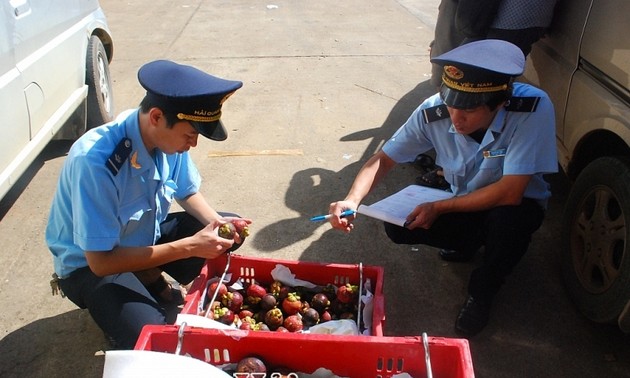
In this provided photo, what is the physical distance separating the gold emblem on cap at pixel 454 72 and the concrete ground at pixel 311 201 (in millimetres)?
1312

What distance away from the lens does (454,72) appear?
237 cm

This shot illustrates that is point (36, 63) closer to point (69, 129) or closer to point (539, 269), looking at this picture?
point (69, 129)

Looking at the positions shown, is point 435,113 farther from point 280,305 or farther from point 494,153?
point 280,305

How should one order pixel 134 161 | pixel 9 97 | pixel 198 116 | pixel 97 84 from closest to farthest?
1. pixel 198 116
2. pixel 134 161
3. pixel 9 97
4. pixel 97 84

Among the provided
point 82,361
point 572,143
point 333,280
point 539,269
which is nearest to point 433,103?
point 572,143

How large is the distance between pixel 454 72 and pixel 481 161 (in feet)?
2.08

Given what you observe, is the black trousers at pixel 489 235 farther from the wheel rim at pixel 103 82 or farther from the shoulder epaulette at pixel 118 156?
the wheel rim at pixel 103 82

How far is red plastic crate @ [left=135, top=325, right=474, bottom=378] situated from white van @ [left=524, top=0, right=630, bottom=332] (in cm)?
110

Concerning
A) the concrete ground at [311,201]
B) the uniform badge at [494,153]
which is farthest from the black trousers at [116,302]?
the uniform badge at [494,153]

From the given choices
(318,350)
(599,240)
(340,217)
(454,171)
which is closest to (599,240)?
(599,240)

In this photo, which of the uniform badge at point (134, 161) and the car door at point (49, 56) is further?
the car door at point (49, 56)

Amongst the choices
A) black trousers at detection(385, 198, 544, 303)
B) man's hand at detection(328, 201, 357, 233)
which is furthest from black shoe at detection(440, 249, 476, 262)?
man's hand at detection(328, 201, 357, 233)

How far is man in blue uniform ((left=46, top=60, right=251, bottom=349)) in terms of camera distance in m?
2.11

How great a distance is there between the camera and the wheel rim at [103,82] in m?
Answer: 5.01
